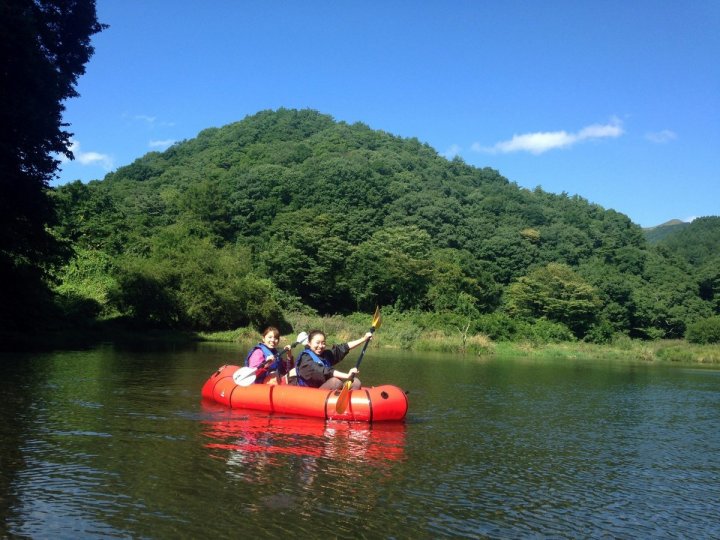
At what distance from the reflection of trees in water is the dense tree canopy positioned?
33.4ft

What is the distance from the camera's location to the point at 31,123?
15.9 meters

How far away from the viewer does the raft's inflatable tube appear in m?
9.34

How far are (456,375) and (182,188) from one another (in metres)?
56.2

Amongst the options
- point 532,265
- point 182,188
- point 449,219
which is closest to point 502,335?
point 532,265

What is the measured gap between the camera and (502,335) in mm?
40812

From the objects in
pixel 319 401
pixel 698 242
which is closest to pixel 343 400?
pixel 319 401

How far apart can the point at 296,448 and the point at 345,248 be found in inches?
1797

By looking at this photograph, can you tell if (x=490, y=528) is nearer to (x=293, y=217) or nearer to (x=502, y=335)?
(x=502, y=335)

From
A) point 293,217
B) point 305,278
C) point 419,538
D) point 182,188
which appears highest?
point 182,188

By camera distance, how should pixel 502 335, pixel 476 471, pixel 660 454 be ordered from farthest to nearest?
pixel 502 335 < pixel 660 454 < pixel 476 471

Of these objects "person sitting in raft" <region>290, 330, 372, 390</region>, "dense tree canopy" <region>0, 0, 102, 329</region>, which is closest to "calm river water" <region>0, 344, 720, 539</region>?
"person sitting in raft" <region>290, 330, 372, 390</region>

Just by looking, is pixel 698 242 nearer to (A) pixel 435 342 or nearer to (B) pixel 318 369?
(A) pixel 435 342

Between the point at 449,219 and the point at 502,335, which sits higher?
the point at 449,219

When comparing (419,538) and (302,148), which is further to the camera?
(302,148)
